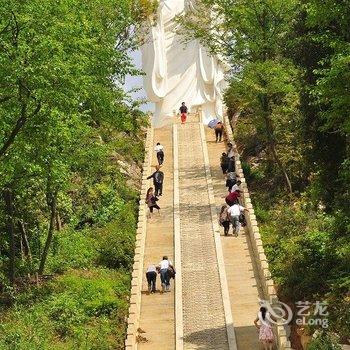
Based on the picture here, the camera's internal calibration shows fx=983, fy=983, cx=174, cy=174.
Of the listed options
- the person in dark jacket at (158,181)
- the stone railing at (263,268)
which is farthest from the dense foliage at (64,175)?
the stone railing at (263,268)

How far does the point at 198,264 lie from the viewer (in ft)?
82.8

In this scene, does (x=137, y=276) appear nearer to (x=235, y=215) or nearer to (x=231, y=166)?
(x=235, y=215)

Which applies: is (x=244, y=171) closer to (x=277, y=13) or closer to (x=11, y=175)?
(x=277, y=13)

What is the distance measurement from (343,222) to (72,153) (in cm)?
830

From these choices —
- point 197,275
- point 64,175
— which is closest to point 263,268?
point 197,275

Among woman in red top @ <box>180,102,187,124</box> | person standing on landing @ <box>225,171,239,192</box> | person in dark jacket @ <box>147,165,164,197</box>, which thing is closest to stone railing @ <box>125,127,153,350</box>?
person in dark jacket @ <box>147,165,164,197</box>

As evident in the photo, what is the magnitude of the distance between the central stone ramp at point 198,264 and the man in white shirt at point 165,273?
0.43 meters

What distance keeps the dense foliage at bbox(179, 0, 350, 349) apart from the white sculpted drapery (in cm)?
116

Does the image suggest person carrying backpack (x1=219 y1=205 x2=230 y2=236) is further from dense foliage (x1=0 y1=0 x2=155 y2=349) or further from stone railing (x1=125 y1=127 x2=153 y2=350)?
dense foliage (x1=0 y1=0 x2=155 y2=349)

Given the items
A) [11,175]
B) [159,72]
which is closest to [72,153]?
[11,175]

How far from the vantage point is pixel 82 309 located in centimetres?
2441

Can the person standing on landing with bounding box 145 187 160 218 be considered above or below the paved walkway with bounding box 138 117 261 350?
above

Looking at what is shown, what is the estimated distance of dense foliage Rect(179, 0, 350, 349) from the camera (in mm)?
18781

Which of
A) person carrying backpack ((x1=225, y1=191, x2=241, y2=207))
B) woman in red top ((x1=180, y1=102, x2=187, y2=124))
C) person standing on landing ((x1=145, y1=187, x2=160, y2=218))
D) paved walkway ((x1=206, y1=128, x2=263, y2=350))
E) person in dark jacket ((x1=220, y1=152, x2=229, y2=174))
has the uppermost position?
woman in red top ((x1=180, y1=102, x2=187, y2=124))
